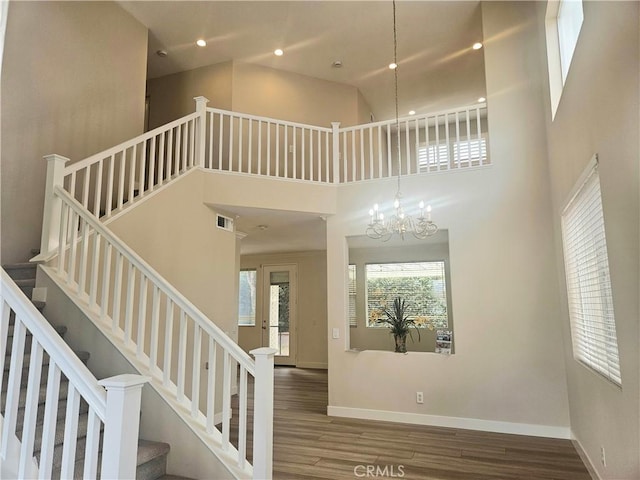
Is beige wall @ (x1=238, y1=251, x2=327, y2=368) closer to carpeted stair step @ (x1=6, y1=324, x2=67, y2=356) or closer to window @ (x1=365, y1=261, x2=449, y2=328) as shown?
window @ (x1=365, y1=261, x2=449, y2=328)

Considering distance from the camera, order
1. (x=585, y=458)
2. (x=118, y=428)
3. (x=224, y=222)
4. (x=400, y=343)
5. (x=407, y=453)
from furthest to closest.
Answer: (x=224, y=222), (x=400, y=343), (x=407, y=453), (x=585, y=458), (x=118, y=428)

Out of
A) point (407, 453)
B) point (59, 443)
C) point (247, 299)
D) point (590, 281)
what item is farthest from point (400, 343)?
point (247, 299)

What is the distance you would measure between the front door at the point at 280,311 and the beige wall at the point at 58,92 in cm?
517

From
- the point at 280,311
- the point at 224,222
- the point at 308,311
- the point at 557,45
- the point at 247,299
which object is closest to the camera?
the point at 557,45

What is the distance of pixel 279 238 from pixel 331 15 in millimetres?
3788

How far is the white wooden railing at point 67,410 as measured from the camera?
1.71 metres

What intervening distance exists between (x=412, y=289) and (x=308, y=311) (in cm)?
318

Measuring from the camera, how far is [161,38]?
238 inches

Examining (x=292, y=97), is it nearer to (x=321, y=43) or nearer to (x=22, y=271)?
(x=321, y=43)

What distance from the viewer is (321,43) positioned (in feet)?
20.4

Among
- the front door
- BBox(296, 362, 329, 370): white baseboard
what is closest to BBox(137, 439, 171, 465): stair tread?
Answer: BBox(296, 362, 329, 370): white baseboard

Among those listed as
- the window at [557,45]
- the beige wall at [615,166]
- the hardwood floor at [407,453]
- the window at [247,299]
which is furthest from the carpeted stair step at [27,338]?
the window at [247,299]

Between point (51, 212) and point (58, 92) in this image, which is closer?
point (51, 212)

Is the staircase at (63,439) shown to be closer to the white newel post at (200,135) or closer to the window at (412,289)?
the white newel post at (200,135)
